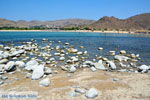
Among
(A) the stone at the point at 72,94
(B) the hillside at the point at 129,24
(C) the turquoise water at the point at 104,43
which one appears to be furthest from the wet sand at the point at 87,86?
(B) the hillside at the point at 129,24

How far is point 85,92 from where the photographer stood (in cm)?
773

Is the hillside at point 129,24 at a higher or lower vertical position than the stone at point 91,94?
higher

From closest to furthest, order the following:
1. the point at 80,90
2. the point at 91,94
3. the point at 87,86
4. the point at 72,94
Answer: the point at 91,94, the point at 72,94, the point at 80,90, the point at 87,86

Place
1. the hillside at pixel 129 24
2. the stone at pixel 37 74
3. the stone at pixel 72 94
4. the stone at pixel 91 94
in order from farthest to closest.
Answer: the hillside at pixel 129 24 → the stone at pixel 37 74 → the stone at pixel 72 94 → the stone at pixel 91 94

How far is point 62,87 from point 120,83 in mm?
3053

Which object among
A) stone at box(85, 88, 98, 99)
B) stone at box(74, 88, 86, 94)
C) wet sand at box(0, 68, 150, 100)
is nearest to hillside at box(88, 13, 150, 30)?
wet sand at box(0, 68, 150, 100)

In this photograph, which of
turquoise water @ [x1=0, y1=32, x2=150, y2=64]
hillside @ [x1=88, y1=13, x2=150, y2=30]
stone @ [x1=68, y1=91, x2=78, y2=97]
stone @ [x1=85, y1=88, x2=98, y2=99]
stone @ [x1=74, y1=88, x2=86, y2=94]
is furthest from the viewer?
hillside @ [x1=88, y1=13, x2=150, y2=30]

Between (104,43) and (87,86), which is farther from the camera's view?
(104,43)

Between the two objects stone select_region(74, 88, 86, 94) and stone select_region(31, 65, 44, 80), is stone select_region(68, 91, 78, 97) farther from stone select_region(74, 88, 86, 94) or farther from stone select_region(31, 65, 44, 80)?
stone select_region(31, 65, 44, 80)

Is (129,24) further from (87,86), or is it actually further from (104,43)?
(87,86)

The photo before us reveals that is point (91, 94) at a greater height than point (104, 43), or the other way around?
point (91, 94)

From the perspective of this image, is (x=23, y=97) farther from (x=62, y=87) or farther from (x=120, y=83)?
(x=120, y=83)

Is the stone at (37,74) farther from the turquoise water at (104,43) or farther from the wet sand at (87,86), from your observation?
the turquoise water at (104,43)

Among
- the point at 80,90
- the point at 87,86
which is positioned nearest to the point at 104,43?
the point at 87,86
